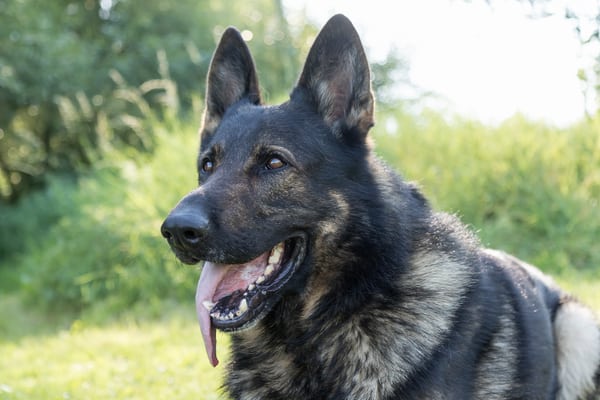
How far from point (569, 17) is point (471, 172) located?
5272 millimetres

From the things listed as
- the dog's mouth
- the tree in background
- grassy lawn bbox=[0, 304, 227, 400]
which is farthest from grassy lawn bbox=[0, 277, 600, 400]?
the tree in background

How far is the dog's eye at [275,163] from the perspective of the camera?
2.89 meters

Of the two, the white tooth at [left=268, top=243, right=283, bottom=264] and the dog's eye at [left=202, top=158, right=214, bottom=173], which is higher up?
the dog's eye at [left=202, top=158, right=214, bottom=173]

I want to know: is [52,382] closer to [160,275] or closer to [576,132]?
[160,275]

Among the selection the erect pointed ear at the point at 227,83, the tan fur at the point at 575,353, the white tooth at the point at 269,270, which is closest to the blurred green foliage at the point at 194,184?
the tan fur at the point at 575,353

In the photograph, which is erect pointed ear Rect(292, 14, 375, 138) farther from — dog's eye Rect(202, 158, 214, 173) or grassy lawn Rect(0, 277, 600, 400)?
grassy lawn Rect(0, 277, 600, 400)

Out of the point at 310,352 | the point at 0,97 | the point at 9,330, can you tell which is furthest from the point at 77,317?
the point at 0,97

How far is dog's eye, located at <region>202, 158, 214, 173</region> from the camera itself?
124 inches

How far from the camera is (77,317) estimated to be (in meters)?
8.39

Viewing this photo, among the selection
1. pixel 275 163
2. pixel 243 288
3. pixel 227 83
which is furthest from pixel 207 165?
pixel 243 288


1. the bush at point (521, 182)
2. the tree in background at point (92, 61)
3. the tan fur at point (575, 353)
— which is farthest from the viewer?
the tree in background at point (92, 61)

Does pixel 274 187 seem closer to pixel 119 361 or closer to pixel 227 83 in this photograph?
pixel 227 83

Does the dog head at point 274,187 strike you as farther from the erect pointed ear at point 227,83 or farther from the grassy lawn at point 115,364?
the grassy lawn at point 115,364

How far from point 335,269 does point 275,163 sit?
546mm
